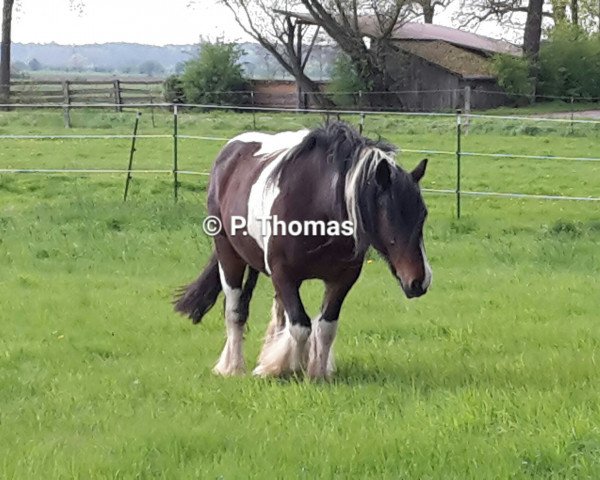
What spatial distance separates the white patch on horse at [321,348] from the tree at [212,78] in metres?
34.8

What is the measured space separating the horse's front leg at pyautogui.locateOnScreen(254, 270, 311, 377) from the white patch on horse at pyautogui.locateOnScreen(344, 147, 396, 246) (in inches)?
21.3

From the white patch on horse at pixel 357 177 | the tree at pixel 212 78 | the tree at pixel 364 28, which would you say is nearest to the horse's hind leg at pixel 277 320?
the white patch on horse at pixel 357 177

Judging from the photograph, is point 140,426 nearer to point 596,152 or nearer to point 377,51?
point 596,152

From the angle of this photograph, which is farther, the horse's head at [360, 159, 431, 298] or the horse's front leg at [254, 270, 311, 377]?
the horse's front leg at [254, 270, 311, 377]

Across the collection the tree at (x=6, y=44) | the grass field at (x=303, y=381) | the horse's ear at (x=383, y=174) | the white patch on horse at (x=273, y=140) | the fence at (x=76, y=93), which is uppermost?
the tree at (x=6, y=44)

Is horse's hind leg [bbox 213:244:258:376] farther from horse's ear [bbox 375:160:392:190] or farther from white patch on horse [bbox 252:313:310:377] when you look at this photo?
horse's ear [bbox 375:160:392:190]

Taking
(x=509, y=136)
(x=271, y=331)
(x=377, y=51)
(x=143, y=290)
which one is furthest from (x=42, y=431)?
(x=377, y=51)

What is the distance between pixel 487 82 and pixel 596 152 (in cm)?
2052

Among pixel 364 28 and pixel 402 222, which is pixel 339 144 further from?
pixel 364 28

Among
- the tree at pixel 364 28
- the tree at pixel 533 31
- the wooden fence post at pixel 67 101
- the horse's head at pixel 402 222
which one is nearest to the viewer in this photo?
the horse's head at pixel 402 222

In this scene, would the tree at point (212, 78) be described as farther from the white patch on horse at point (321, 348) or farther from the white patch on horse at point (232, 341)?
the white patch on horse at point (321, 348)

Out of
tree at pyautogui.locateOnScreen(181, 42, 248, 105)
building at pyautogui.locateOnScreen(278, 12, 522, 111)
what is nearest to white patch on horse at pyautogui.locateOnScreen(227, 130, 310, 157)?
building at pyautogui.locateOnScreen(278, 12, 522, 111)

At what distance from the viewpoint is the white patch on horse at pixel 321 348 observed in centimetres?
555

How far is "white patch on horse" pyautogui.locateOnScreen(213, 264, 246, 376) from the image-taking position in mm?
5941
